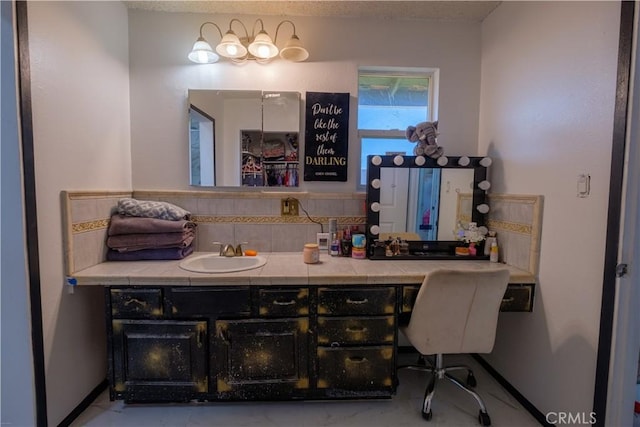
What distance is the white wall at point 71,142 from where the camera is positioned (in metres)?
1.40

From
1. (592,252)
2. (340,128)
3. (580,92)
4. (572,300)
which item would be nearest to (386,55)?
(340,128)

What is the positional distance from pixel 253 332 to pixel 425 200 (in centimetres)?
138

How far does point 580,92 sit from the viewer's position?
4.58 ft

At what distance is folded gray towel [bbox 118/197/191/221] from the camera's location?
1872 millimetres

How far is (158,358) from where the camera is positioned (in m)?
1.56

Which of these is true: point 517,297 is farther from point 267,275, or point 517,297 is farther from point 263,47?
point 263,47

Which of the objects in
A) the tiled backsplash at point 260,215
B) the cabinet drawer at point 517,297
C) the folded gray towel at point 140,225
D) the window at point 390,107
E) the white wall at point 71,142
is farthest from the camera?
the window at point 390,107

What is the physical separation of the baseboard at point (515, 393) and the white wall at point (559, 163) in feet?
0.11

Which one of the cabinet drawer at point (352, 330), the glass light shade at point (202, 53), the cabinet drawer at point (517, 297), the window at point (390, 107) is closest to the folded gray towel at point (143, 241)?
the cabinet drawer at point (352, 330)

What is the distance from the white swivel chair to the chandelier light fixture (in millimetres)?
1612

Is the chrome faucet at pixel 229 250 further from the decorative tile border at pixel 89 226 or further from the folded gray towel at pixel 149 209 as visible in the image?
the decorative tile border at pixel 89 226

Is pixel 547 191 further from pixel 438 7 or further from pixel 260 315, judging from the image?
pixel 260 315

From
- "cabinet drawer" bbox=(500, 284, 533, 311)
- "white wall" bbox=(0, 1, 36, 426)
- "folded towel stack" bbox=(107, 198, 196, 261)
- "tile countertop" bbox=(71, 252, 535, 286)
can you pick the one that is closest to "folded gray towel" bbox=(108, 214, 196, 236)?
"folded towel stack" bbox=(107, 198, 196, 261)

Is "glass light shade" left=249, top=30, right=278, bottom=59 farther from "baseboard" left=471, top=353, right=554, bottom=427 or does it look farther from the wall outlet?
"baseboard" left=471, top=353, right=554, bottom=427
